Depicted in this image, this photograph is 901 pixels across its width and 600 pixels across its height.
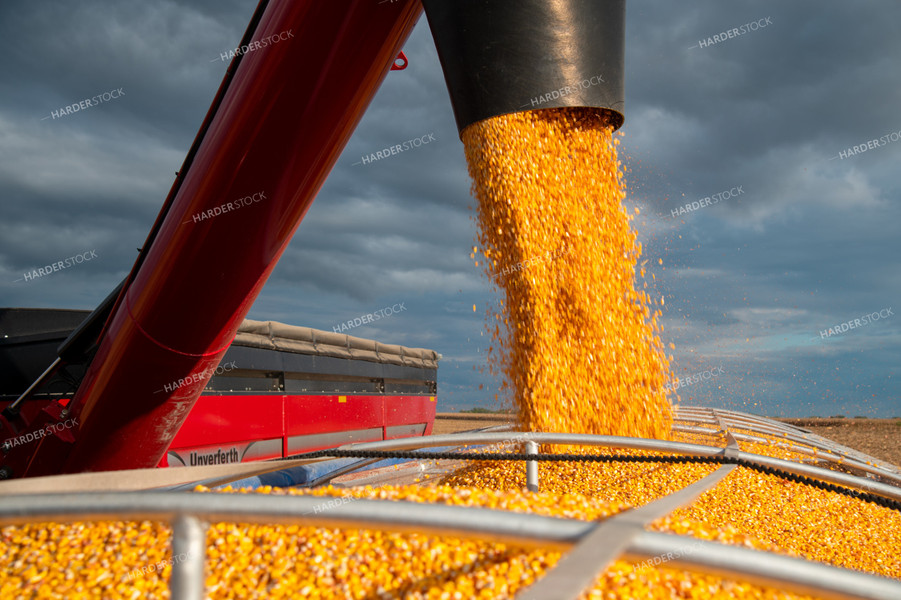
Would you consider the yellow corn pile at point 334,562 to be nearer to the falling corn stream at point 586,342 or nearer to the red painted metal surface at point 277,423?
the falling corn stream at point 586,342

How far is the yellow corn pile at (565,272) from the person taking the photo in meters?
3.42

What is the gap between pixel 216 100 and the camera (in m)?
2.79

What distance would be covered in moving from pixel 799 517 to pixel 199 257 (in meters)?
3.57

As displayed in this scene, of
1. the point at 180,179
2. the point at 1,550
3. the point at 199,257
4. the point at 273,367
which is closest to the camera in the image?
the point at 1,550

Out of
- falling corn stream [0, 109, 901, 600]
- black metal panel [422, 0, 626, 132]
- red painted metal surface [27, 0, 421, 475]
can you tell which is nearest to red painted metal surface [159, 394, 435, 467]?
red painted metal surface [27, 0, 421, 475]

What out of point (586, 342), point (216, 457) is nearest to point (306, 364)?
point (216, 457)

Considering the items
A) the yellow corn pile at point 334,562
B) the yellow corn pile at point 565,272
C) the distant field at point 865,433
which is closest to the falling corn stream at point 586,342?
the yellow corn pile at point 565,272

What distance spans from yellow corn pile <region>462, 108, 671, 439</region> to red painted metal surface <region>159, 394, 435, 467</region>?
8.06ft

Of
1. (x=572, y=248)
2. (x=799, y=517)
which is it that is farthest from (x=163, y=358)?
(x=799, y=517)

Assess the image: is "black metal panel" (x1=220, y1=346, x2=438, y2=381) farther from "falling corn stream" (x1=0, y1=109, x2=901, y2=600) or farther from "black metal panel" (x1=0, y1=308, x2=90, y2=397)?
"falling corn stream" (x1=0, y1=109, x2=901, y2=600)

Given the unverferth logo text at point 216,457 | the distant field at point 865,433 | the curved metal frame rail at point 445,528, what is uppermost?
the curved metal frame rail at point 445,528

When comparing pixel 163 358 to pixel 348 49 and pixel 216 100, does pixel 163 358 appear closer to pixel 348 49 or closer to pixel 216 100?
pixel 216 100

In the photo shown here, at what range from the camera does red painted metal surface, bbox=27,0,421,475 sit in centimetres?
249

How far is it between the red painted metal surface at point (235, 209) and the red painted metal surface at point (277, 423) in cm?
132
